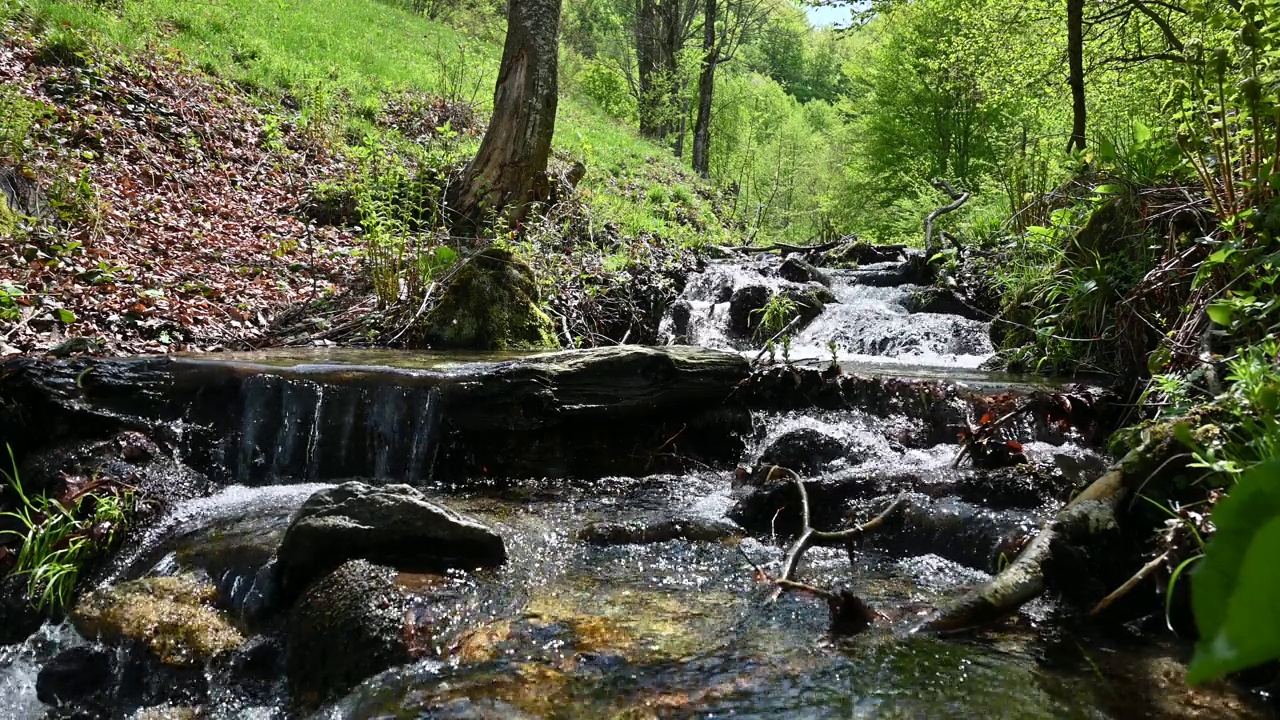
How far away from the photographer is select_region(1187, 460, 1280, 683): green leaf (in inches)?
10.2

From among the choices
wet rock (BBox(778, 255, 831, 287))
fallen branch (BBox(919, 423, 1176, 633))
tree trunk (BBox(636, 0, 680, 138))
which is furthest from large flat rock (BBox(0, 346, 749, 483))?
tree trunk (BBox(636, 0, 680, 138))

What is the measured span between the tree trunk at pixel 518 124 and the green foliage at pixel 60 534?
5.62m

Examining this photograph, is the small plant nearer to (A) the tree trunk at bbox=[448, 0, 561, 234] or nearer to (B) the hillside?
(B) the hillside

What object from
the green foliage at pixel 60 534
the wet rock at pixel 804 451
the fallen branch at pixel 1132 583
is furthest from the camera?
the wet rock at pixel 804 451

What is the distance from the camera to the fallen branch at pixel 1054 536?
121 inches

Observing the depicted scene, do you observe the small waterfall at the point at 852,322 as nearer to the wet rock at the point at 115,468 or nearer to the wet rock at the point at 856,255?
the wet rock at the point at 856,255

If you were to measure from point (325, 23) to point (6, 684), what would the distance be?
16.8 m

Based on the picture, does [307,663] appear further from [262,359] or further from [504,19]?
[504,19]

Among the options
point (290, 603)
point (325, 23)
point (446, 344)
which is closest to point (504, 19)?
point (325, 23)

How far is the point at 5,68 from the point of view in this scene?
8.81 meters

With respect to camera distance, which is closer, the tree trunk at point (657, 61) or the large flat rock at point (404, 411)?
the large flat rock at point (404, 411)

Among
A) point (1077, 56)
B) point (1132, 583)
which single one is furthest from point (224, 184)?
point (1077, 56)

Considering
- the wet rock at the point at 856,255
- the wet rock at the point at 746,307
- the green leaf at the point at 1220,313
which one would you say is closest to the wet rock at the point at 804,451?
the green leaf at the point at 1220,313

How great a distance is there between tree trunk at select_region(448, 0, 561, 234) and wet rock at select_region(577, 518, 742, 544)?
561cm
